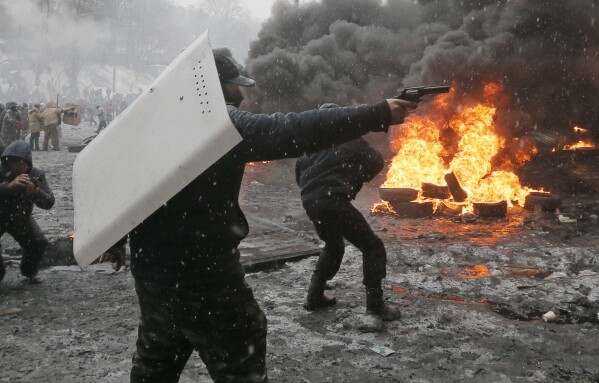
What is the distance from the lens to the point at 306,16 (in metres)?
20.7

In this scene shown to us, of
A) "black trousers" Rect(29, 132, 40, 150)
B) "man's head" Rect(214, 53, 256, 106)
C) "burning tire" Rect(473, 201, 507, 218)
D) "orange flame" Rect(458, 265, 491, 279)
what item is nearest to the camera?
"man's head" Rect(214, 53, 256, 106)

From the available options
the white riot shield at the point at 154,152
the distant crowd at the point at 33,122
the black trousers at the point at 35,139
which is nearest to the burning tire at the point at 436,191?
the white riot shield at the point at 154,152

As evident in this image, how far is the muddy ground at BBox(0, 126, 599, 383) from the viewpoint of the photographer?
3332 mm

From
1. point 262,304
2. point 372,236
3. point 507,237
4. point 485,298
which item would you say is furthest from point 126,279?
point 507,237

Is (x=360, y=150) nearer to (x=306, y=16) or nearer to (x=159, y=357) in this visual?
(x=159, y=357)

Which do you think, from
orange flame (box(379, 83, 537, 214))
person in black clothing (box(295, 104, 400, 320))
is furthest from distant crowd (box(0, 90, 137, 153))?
person in black clothing (box(295, 104, 400, 320))

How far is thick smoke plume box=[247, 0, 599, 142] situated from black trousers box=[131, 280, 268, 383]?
1132 cm

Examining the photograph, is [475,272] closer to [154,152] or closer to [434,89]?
[434,89]

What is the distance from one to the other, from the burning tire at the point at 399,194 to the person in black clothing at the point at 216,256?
716 centimetres

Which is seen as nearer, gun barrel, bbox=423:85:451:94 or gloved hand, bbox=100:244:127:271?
gun barrel, bbox=423:85:451:94

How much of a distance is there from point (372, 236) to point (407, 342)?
883 mm

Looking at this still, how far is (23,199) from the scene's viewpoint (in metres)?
4.91

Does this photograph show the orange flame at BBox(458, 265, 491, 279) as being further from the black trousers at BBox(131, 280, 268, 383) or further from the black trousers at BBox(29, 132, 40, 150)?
the black trousers at BBox(29, 132, 40, 150)

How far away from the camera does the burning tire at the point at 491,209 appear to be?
8.59 m
